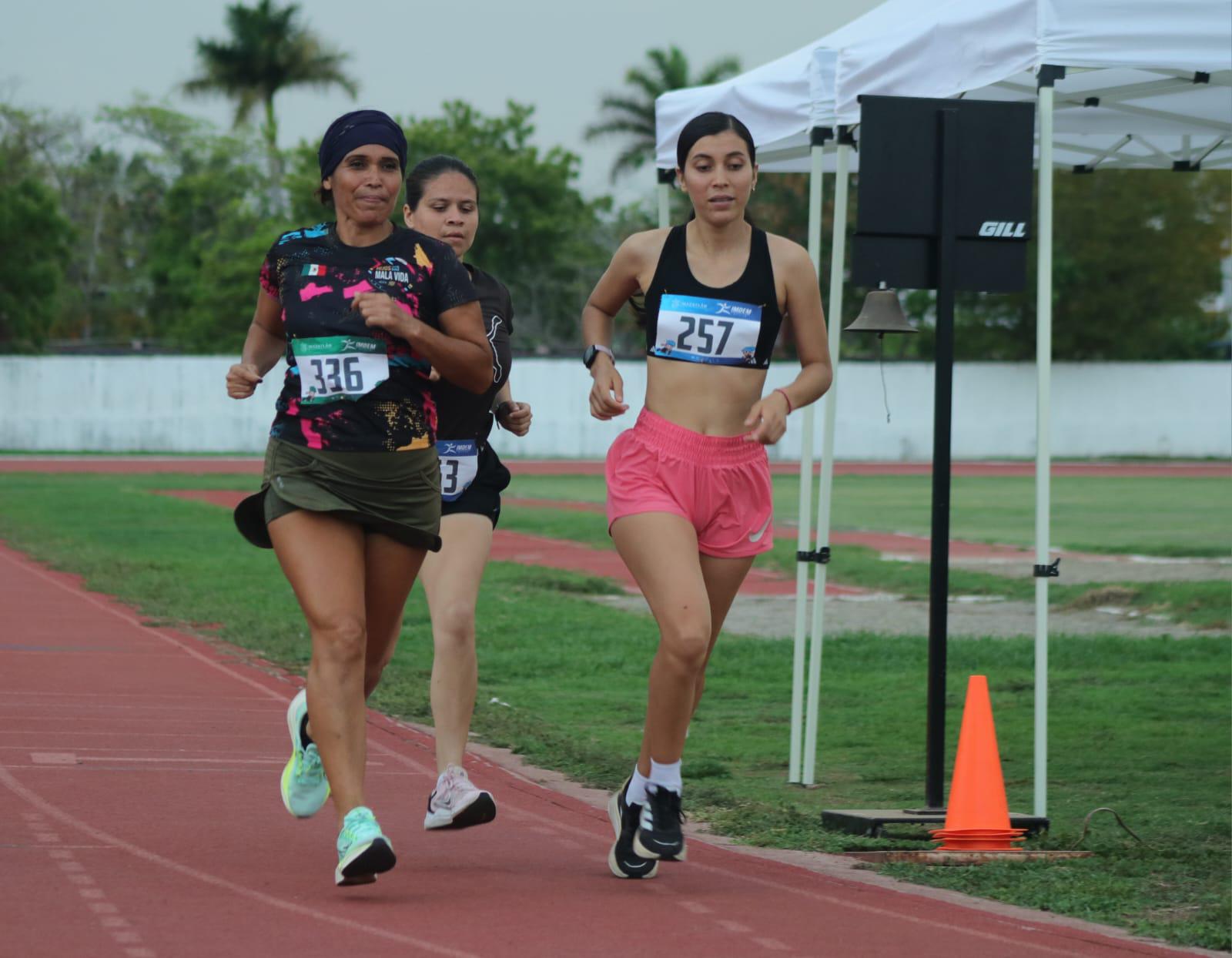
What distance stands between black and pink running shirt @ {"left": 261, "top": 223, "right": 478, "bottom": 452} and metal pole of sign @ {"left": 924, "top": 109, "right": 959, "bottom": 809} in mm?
2189

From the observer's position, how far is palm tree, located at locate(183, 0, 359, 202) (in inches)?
3041

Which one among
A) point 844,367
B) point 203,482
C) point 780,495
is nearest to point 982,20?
point 780,495

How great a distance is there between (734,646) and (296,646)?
2912mm

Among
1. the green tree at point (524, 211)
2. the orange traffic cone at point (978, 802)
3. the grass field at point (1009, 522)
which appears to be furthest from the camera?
the green tree at point (524, 211)

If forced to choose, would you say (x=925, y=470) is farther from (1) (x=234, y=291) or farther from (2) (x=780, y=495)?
(1) (x=234, y=291)

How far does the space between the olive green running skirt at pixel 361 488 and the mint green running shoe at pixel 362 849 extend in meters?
0.81

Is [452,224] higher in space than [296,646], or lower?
higher

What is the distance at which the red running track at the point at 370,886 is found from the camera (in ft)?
15.6

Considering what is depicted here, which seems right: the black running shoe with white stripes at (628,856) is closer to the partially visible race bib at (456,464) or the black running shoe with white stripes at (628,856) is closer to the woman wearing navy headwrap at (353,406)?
the woman wearing navy headwrap at (353,406)

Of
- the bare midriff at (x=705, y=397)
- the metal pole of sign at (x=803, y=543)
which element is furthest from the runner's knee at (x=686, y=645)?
the metal pole of sign at (x=803, y=543)

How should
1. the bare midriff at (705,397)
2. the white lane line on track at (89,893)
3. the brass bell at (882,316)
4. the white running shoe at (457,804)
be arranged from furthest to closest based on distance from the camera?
1. the brass bell at (882,316)
2. the white running shoe at (457,804)
3. the bare midriff at (705,397)
4. the white lane line on track at (89,893)

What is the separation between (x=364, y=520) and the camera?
5.42 meters

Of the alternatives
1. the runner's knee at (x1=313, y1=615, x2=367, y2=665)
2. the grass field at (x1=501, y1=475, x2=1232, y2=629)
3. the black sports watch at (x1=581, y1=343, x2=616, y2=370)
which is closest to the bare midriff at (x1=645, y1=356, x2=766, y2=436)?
the black sports watch at (x1=581, y1=343, x2=616, y2=370)

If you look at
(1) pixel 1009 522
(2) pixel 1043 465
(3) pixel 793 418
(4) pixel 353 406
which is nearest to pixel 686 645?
(4) pixel 353 406
